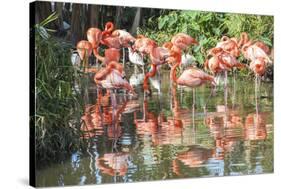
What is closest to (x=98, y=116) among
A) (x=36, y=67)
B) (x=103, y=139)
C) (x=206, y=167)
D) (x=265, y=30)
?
(x=103, y=139)

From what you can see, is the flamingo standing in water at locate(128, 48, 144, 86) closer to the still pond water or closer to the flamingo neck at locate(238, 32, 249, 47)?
the still pond water

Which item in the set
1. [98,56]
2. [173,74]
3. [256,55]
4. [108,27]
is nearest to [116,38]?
[108,27]

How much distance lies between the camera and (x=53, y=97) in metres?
8.30

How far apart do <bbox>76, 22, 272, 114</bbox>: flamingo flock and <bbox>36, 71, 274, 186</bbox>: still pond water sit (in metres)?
0.13

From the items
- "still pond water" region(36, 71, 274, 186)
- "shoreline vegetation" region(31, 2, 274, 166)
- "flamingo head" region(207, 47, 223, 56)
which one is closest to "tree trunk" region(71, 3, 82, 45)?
"shoreline vegetation" region(31, 2, 274, 166)

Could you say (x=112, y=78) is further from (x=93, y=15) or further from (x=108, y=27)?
(x=93, y=15)

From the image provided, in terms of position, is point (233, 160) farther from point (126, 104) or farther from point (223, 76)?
point (126, 104)

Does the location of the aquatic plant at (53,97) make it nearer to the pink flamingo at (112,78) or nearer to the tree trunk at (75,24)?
the tree trunk at (75,24)

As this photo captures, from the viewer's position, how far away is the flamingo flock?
28.4ft

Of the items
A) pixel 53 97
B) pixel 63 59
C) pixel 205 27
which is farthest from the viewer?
pixel 205 27

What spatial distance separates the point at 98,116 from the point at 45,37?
1065 millimetres

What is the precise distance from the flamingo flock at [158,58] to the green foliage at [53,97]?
0.26m

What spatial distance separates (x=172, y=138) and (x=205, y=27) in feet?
4.62

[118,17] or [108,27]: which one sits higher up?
[118,17]
